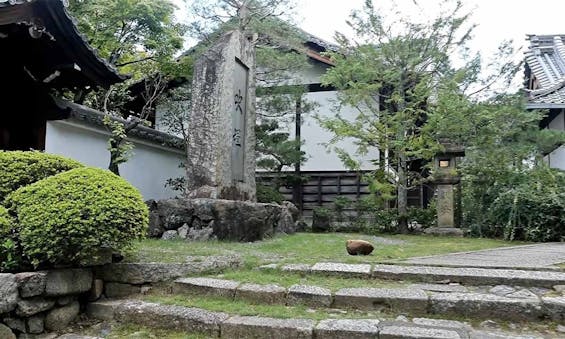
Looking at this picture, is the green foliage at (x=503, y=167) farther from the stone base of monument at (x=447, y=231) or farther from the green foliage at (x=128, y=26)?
the green foliage at (x=128, y=26)

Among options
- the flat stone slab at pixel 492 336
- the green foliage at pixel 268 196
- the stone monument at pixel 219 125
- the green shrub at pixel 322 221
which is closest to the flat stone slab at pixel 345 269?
the flat stone slab at pixel 492 336

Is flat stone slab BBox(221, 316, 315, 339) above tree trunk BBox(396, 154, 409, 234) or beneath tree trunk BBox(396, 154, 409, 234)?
beneath

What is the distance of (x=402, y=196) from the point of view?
1010 cm

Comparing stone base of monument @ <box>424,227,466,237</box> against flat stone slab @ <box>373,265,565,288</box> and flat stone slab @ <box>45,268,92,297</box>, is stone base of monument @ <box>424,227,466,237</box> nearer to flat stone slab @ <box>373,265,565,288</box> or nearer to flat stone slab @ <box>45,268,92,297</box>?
flat stone slab @ <box>373,265,565,288</box>

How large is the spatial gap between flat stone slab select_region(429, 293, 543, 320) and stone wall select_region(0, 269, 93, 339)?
296cm

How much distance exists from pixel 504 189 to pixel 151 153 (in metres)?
8.36

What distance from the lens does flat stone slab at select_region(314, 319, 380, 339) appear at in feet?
9.54

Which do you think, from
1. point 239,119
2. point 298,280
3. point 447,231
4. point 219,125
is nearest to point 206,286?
A: point 298,280

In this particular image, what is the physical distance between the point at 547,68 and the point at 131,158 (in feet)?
43.2

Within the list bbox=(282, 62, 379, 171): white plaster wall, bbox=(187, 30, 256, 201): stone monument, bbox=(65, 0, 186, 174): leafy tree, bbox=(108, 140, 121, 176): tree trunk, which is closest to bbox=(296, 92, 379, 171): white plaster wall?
bbox=(282, 62, 379, 171): white plaster wall

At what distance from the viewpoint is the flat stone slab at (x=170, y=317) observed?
322cm

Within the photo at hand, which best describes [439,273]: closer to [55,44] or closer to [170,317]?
[170,317]

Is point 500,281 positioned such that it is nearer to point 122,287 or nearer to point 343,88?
point 122,287

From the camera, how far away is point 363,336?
2.90 meters
